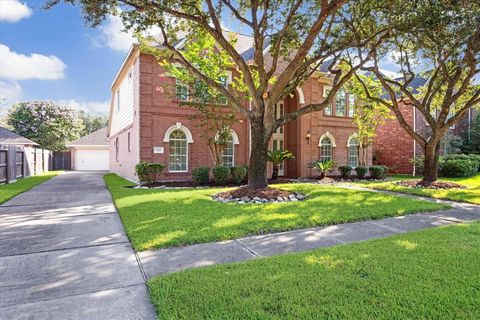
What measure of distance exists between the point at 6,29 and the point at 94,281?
772 inches

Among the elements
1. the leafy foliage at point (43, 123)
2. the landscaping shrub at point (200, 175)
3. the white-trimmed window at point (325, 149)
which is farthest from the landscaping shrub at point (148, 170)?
the leafy foliage at point (43, 123)

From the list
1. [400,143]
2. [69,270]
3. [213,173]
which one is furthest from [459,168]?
[69,270]

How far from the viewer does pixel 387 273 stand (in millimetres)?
3209

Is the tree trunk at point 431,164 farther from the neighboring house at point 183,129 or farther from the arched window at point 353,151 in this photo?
the arched window at point 353,151

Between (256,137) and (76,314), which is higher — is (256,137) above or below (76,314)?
above

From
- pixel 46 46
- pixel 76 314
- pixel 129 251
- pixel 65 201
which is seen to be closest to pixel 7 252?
pixel 129 251

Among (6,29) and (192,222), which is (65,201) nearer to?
(192,222)

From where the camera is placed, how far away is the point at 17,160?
16.3 m

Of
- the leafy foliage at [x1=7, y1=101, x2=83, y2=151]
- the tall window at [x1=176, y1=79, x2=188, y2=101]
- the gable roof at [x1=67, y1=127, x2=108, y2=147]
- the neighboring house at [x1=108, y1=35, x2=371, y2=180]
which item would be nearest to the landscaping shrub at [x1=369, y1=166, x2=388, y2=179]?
the neighboring house at [x1=108, y1=35, x2=371, y2=180]

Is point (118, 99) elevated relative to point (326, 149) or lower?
elevated

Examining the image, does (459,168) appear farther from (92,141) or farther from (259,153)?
(92,141)

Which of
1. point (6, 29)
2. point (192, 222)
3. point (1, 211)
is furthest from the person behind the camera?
point (6, 29)

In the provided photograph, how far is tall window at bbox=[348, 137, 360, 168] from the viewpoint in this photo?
18.8 metres

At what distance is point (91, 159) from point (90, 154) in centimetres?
52
